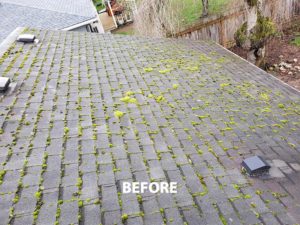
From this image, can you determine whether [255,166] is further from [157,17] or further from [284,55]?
[284,55]

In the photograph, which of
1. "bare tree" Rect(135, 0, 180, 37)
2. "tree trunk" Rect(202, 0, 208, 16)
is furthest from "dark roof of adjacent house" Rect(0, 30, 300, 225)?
"tree trunk" Rect(202, 0, 208, 16)

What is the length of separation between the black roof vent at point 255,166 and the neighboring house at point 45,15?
16846mm

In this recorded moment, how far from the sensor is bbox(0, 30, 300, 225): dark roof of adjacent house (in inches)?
120

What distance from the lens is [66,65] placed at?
6402 mm

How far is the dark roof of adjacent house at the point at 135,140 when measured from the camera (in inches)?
120

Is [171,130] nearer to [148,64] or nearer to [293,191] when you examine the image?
[293,191]

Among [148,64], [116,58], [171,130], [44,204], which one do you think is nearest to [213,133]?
[171,130]

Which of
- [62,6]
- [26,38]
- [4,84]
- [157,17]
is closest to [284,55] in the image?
[157,17]

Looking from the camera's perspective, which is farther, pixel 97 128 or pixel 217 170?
pixel 97 128

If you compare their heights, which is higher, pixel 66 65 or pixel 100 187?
pixel 66 65

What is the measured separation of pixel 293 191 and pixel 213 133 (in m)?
1.56

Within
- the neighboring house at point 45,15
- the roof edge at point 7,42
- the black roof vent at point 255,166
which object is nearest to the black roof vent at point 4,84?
the roof edge at point 7,42

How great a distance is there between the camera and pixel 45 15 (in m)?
19.1

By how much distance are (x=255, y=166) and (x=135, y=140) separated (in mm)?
1778
